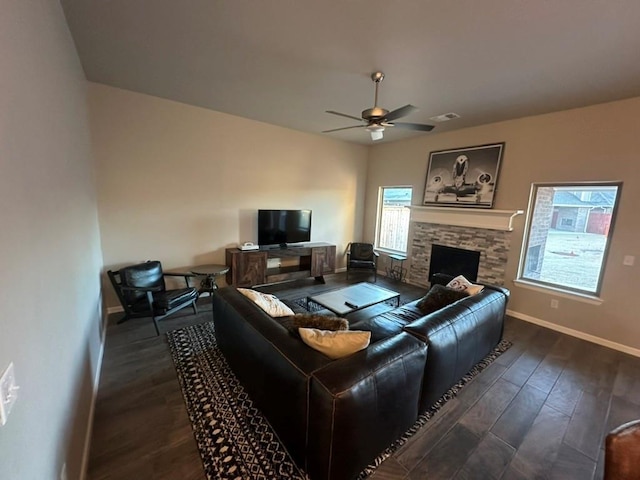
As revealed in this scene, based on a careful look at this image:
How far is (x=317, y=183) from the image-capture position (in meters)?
5.54

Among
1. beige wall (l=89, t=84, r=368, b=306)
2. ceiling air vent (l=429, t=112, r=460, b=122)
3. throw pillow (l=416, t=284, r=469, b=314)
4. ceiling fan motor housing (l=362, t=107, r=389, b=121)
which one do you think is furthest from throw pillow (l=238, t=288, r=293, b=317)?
ceiling air vent (l=429, t=112, r=460, b=122)

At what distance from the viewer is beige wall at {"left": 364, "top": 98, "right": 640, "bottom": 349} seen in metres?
3.12

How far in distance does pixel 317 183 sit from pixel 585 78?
400cm

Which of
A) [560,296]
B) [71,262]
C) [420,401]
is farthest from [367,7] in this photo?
[560,296]

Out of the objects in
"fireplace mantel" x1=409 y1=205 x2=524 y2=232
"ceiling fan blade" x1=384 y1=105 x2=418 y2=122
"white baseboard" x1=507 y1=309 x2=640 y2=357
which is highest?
"ceiling fan blade" x1=384 y1=105 x2=418 y2=122

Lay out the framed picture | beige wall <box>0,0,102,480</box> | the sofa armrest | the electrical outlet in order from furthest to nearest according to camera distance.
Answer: the framed picture < the sofa armrest < beige wall <box>0,0,102,480</box> < the electrical outlet

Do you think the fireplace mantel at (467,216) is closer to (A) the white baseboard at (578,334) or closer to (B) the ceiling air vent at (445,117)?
(A) the white baseboard at (578,334)

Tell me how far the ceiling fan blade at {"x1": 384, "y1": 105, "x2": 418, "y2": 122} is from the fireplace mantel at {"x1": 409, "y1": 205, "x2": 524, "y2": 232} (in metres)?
2.60

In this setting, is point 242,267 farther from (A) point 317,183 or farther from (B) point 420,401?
(B) point 420,401

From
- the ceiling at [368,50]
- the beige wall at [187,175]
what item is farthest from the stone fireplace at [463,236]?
the beige wall at [187,175]

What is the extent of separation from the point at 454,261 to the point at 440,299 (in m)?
2.25

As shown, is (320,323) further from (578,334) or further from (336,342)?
(578,334)

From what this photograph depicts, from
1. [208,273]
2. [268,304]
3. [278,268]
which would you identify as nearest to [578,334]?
[268,304]

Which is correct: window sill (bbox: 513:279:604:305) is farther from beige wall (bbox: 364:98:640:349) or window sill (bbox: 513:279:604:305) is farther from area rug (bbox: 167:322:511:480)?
area rug (bbox: 167:322:511:480)
